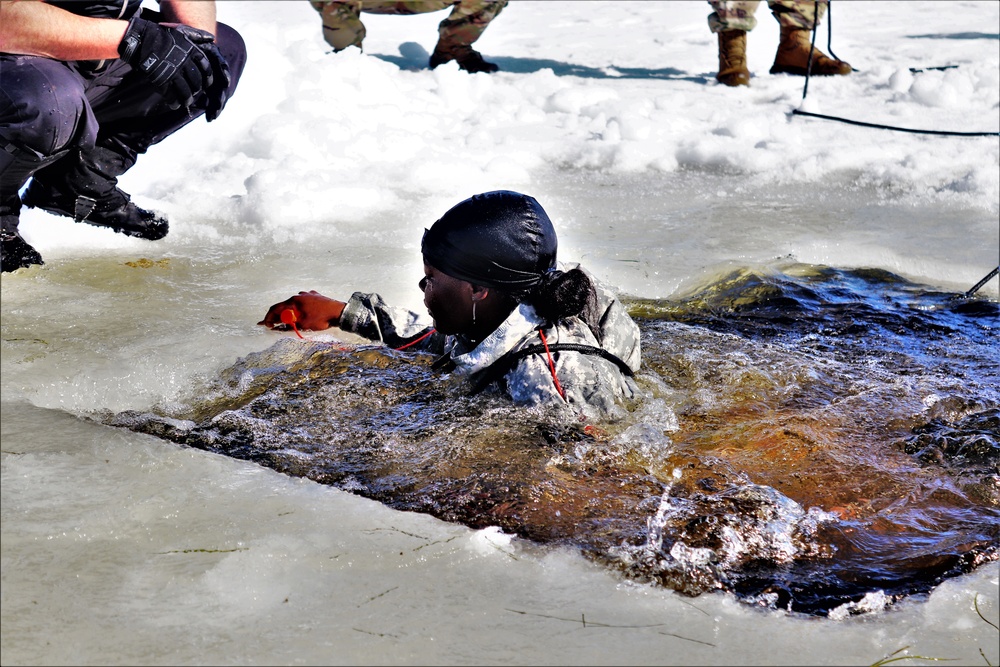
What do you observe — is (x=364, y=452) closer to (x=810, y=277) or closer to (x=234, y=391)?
(x=234, y=391)

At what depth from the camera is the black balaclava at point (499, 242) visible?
2.59 m

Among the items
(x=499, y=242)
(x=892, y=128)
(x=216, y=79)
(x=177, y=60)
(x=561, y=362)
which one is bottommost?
(x=892, y=128)

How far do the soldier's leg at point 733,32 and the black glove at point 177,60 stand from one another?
15.4 feet

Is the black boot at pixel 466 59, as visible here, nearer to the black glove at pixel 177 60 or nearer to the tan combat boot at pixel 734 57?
the tan combat boot at pixel 734 57

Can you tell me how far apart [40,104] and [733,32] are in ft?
18.6

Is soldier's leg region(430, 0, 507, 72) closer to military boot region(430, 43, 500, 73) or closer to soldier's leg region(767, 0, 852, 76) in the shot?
military boot region(430, 43, 500, 73)

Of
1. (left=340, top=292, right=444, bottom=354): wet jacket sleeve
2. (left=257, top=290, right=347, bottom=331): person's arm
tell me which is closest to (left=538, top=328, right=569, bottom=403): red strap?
(left=340, top=292, right=444, bottom=354): wet jacket sleeve

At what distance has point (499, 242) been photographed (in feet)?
8.46

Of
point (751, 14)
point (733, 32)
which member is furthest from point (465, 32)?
point (751, 14)

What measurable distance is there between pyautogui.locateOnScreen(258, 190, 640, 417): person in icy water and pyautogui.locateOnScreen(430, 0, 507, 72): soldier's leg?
205 inches

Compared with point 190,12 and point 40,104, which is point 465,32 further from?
point 40,104

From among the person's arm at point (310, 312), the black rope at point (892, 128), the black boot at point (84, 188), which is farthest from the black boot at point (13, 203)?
the black rope at point (892, 128)

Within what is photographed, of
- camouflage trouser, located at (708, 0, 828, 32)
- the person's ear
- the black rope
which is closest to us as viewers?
the person's ear

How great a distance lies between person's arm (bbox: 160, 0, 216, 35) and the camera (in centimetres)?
360
